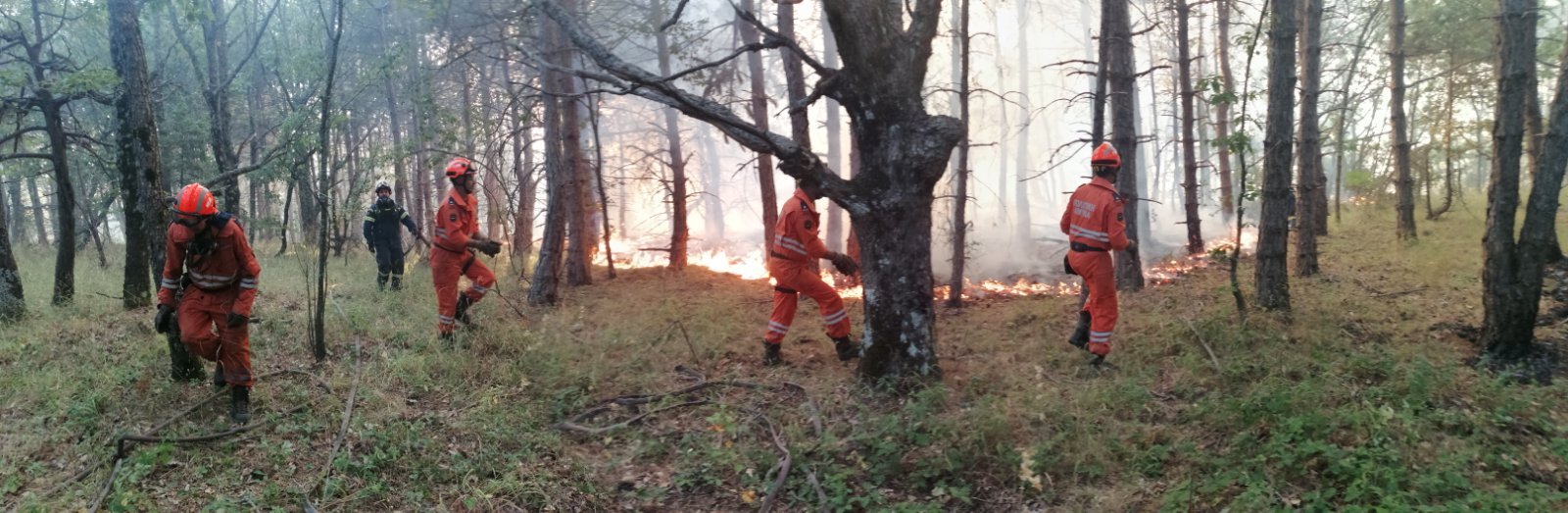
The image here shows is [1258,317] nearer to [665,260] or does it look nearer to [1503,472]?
[1503,472]

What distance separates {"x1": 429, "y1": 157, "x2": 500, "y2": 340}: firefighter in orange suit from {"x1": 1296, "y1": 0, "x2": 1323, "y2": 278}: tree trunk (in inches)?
372

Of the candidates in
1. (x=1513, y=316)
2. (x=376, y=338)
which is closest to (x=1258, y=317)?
(x=1513, y=316)

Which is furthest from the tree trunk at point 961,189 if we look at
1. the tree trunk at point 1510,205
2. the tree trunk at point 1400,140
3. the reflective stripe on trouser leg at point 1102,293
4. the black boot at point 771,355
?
the tree trunk at point 1400,140

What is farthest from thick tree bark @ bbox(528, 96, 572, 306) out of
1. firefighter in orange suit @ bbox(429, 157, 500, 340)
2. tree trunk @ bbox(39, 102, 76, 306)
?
tree trunk @ bbox(39, 102, 76, 306)

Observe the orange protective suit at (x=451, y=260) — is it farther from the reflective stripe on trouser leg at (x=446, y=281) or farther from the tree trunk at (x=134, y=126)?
the tree trunk at (x=134, y=126)

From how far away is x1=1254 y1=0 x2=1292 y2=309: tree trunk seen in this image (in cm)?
719

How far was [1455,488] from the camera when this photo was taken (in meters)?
3.91

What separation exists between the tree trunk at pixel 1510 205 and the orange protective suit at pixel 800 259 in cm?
484

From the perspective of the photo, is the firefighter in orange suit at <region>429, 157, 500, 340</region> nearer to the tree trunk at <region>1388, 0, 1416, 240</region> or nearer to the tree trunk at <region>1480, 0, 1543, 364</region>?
the tree trunk at <region>1480, 0, 1543, 364</region>

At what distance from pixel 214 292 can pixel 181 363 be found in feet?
3.34

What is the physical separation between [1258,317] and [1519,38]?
269 centimetres

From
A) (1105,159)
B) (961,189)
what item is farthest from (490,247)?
(1105,159)

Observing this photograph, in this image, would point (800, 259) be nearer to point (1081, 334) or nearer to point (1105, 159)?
point (1081, 334)

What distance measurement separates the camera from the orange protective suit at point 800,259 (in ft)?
22.6
